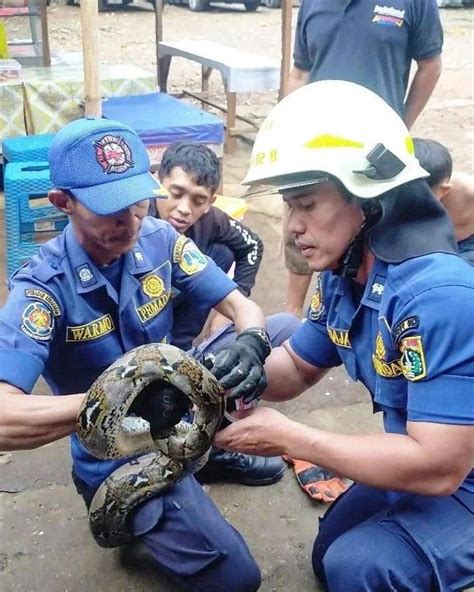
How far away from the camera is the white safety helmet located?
6.86 feet

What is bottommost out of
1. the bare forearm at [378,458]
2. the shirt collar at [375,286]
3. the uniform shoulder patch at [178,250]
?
the bare forearm at [378,458]

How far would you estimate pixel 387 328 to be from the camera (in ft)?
7.07

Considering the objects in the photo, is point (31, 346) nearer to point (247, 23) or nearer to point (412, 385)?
point (412, 385)

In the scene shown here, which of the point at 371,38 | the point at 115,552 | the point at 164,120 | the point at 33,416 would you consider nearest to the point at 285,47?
the point at 164,120

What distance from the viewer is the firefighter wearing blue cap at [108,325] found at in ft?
7.43

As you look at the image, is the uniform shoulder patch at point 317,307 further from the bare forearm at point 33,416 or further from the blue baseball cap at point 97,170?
the bare forearm at point 33,416

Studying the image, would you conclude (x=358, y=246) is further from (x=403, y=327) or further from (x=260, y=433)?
(x=260, y=433)

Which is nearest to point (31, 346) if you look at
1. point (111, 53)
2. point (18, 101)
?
point (18, 101)

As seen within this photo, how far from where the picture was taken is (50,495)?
3.25m

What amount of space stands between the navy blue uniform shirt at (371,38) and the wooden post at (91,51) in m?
1.34

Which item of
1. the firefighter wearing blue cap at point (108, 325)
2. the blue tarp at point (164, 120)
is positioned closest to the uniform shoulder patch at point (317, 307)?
the firefighter wearing blue cap at point (108, 325)

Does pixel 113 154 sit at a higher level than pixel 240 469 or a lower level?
higher

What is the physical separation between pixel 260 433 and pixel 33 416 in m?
0.67

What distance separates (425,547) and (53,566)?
1.46 metres
